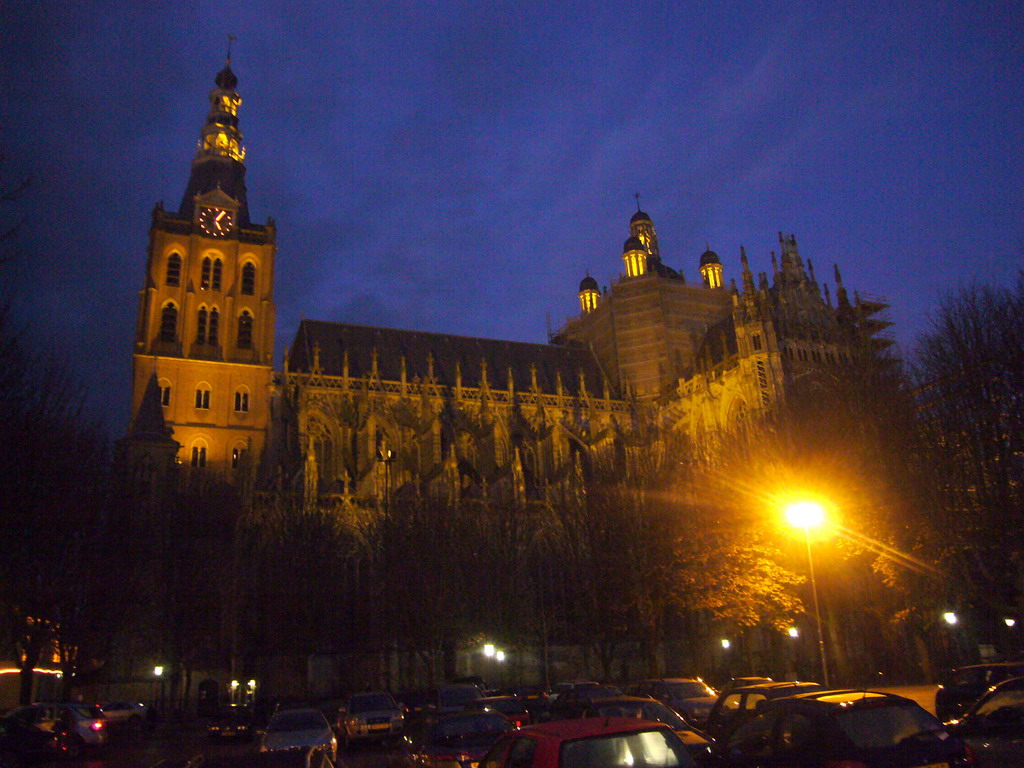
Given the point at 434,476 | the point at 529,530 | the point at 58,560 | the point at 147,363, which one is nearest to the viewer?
the point at 58,560

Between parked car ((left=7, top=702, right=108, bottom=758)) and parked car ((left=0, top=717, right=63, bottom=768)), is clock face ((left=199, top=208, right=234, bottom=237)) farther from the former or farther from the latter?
parked car ((left=0, top=717, right=63, bottom=768))

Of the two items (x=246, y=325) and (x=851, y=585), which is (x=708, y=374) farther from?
(x=246, y=325)

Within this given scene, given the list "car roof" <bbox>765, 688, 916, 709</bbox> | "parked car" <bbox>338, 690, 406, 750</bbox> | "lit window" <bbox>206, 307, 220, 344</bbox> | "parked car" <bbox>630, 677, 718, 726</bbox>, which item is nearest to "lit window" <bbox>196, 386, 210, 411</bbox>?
"lit window" <bbox>206, 307, 220, 344</bbox>

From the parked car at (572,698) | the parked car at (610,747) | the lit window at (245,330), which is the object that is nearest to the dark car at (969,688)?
the parked car at (572,698)

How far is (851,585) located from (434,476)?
21982 mm

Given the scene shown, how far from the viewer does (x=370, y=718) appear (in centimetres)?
1888

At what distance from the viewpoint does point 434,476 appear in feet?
139

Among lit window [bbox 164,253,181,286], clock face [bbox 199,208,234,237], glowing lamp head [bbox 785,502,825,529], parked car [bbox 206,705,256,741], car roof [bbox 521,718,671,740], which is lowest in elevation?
parked car [bbox 206,705,256,741]

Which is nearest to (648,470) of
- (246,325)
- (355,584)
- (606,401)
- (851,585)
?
(851,585)

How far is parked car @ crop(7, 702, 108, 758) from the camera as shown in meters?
19.0

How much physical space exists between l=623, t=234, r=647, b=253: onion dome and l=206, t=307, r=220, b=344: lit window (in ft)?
111

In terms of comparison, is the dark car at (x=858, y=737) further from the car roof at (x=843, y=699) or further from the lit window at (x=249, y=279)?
the lit window at (x=249, y=279)

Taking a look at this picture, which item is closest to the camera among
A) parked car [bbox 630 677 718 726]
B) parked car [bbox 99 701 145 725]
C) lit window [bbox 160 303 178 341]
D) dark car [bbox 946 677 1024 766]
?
dark car [bbox 946 677 1024 766]

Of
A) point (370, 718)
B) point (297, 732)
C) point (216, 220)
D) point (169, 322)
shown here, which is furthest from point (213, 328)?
point (297, 732)
